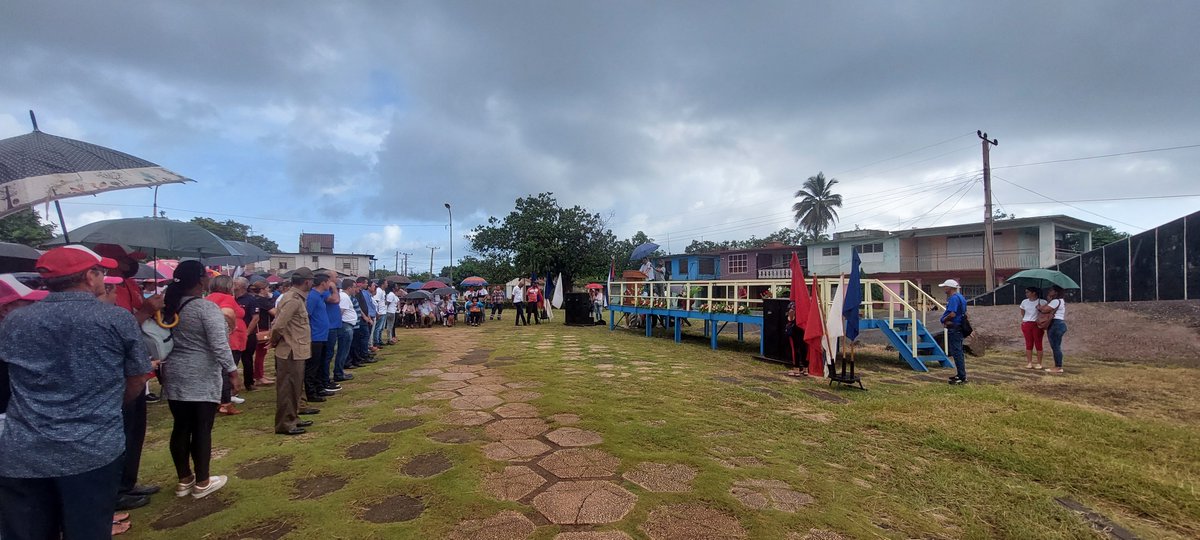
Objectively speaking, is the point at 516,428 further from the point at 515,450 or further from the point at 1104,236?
the point at 1104,236

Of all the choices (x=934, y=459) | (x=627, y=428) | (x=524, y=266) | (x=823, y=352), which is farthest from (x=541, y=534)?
(x=524, y=266)

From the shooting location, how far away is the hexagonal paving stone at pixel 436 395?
5.57 metres

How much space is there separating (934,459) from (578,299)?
13.1 m

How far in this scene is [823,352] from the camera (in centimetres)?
702

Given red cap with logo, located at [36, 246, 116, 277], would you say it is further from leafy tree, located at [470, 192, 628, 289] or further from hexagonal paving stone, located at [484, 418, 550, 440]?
leafy tree, located at [470, 192, 628, 289]

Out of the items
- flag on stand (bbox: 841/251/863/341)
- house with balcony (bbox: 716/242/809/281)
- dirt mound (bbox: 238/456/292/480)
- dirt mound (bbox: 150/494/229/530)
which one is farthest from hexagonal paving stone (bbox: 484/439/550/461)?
house with balcony (bbox: 716/242/809/281)

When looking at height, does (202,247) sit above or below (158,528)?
above

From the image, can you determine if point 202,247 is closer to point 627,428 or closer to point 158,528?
point 158,528

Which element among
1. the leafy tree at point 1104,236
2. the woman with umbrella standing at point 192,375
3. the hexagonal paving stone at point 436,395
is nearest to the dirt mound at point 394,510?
the woman with umbrella standing at point 192,375

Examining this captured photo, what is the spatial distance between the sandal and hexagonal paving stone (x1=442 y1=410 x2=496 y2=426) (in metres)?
2.20

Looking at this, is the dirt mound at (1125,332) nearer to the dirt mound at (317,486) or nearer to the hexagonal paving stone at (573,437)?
the hexagonal paving stone at (573,437)

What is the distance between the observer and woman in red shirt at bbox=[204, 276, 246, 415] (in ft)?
14.3

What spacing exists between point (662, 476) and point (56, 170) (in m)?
4.39

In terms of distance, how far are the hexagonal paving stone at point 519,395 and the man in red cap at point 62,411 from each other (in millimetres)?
3644
